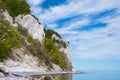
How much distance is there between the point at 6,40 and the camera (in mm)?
55188

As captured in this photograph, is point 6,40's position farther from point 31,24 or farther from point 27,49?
point 31,24

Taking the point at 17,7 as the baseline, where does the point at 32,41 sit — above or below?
below

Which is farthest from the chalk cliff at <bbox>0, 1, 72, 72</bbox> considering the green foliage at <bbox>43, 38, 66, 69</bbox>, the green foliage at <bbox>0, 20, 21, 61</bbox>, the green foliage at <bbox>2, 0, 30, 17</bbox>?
the green foliage at <bbox>2, 0, 30, 17</bbox>

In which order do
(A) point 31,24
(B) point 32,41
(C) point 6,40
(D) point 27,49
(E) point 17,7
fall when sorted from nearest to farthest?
(C) point 6,40, (D) point 27,49, (B) point 32,41, (A) point 31,24, (E) point 17,7

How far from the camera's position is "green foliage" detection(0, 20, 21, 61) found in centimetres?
5441

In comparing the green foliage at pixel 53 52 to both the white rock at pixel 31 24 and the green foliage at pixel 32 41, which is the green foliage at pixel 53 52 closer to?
the white rock at pixel 31 24

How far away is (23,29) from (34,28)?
7.32 meters

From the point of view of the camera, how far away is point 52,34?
150m

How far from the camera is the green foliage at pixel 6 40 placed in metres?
54.4

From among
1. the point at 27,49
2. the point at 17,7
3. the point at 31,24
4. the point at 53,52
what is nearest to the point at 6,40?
the point at 27,49

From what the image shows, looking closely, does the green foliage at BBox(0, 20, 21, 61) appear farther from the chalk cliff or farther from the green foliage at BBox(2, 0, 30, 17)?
the green foliage at BBox(2, 0, 30, 17)

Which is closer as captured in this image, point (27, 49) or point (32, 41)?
point (27, 49)

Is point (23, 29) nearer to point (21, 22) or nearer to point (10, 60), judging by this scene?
point (21, 22)

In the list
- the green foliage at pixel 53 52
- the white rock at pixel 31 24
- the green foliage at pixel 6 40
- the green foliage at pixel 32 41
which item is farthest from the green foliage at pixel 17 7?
the green foliage at pixel 6 40
